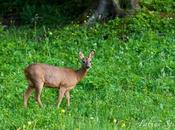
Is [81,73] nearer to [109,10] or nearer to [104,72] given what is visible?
[104,72]

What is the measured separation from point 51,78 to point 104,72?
2448 millimetres

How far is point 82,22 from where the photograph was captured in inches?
718

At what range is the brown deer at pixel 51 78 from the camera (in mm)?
11523

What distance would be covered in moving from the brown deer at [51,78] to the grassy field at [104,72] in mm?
242

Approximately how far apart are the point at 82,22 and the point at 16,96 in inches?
247

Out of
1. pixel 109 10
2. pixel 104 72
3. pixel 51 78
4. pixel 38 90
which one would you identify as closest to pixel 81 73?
pixel 51 78

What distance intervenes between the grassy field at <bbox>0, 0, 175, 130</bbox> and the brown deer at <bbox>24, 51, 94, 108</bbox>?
0.24 m

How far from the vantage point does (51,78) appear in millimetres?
11680

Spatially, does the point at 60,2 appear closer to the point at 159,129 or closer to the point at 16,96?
the point at 16,96

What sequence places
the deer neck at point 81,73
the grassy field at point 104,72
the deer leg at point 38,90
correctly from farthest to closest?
the deer neck at point 81,73 < the deer leg at point 38,90 < the grassy field at point 104,72

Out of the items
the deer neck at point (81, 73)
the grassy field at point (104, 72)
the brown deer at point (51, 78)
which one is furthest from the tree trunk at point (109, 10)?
the brown deer at point (51, 78)

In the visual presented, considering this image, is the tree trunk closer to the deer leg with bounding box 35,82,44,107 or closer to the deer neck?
the deer neck

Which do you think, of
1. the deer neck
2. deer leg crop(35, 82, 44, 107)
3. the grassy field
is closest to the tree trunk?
the grassy field

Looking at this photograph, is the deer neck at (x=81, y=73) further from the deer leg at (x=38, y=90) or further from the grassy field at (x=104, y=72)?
the deer leg at (x=38, y=90)
